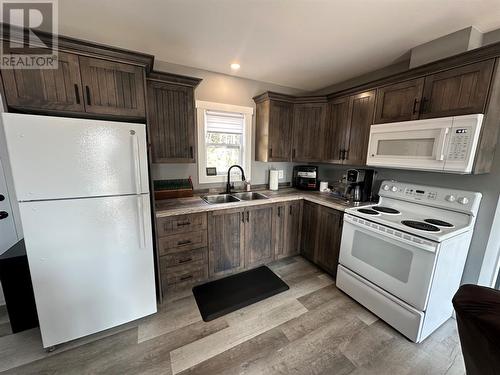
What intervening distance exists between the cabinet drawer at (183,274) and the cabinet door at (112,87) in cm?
147

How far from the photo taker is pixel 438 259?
1.48m

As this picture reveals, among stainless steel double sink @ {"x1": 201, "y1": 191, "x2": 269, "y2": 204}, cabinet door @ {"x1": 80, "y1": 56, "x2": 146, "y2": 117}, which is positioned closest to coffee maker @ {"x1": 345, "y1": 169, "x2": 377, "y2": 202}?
stainless steel double sink @ {"x1": 201, "y1": 191, "x2": 269, "y2": 204}

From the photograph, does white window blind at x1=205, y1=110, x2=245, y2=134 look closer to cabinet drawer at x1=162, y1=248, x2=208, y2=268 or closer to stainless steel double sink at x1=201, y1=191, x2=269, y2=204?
stainless steel double sink at x1=201, y1=191, x2=269, y2=204

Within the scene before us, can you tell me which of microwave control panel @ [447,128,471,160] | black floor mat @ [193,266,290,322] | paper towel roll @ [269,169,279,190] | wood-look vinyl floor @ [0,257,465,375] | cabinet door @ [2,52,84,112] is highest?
cabinet door @ [2,52,84,112]

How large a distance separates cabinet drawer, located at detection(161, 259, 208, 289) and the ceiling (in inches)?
86.3

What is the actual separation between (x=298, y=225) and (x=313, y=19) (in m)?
2.28

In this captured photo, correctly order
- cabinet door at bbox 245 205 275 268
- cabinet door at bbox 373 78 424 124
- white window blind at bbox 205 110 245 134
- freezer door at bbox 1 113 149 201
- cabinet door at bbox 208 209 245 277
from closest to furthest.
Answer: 1. freezer door at bbox 1 113 149 201
2. cabinet door at bbox 373 78 424 124
3. cabinet door at bbox 208 209 245 277
4. cabinet door at bbox 245 205 275 268
5. white window blind at bbox 205 110 245 134

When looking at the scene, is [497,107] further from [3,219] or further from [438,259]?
[3,219]

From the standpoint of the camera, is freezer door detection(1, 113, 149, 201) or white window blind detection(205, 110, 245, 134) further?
white window blind detection(205, 110, 245, 134)

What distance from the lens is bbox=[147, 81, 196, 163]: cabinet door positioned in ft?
6.84

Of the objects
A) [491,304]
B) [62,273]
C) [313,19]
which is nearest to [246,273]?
[62,273]

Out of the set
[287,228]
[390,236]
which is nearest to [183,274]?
[287,228]

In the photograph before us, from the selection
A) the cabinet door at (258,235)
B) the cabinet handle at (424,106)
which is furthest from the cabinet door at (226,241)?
the cabinet handle at (424,106)

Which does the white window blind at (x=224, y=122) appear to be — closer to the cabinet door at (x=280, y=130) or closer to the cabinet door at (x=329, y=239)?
the cabinet door at (x=280, y=130)
